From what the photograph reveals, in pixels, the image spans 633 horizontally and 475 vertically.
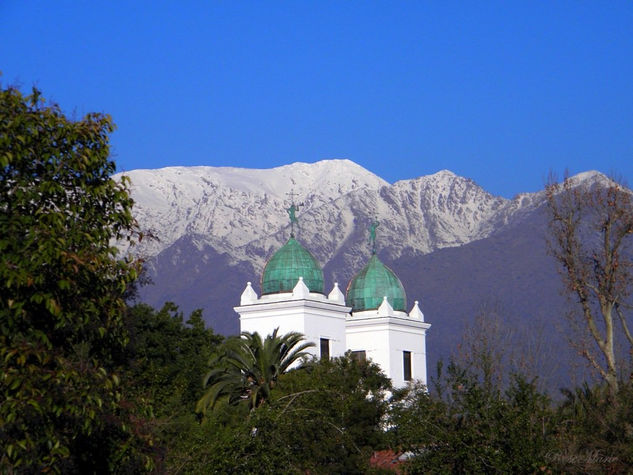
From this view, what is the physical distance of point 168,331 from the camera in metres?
47.0

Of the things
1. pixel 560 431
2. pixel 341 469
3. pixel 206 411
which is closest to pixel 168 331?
pixel 206 411

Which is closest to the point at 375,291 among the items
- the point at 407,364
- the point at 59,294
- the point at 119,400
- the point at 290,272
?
the point at 407,364

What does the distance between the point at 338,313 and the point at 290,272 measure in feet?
9.04

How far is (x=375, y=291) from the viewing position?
52562 millimetres

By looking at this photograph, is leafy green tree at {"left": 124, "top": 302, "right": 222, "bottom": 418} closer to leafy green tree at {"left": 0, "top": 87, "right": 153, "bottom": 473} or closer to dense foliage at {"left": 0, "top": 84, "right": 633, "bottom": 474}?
dense foliage at {"left": 0, "top": 84, "right": 633, "bottom": 474}

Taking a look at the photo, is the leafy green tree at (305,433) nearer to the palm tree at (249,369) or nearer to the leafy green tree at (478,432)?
the leafy green tree at (478,432)

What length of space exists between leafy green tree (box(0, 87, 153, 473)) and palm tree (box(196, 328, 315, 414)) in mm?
23670

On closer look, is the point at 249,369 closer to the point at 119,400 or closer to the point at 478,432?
the point at 478,432

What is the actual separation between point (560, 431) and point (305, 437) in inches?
207

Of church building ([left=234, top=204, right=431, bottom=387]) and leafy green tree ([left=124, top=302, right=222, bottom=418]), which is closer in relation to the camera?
leafy green tree ([left=124, top=302, right=222, bottom=418])

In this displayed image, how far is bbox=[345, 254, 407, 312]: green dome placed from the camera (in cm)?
5244

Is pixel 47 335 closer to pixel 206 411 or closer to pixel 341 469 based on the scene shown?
pixel 341 469

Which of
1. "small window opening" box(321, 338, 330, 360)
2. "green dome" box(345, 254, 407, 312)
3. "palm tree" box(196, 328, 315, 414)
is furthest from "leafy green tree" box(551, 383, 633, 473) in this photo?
"green dome" box(345, 254, 407, 312)

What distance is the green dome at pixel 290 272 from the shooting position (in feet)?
158
